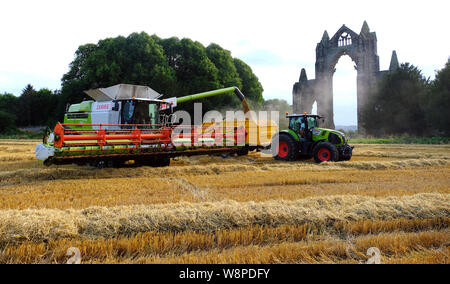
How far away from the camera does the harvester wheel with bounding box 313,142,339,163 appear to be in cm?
1179

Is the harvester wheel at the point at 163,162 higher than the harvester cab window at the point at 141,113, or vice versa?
the harvester cab window at the point at 141,113

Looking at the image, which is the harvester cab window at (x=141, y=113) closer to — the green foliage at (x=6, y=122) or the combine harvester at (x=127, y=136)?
the combine harvester at (x=127, y=136)

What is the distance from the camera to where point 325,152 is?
1204 cm

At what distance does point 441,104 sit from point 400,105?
5495 mm

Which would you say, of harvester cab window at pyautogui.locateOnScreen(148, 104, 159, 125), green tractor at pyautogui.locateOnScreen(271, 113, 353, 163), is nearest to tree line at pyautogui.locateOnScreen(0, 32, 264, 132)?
green tractor at pyautogui.locateOnScreen(271, 113, 353, 163)

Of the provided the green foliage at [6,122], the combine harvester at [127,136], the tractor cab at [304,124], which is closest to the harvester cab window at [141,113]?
Result: the combine harvester at [127,136]

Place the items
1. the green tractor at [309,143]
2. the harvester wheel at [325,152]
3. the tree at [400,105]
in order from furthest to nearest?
the tree at [400,105], the green tractor at [309,143], the harvester wheel at [325,152]

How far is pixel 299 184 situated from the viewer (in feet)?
24.7

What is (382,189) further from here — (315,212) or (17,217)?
(17,217)

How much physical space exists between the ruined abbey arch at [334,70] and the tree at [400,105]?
267 cm

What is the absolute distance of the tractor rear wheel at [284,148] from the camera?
12845 millimetres
